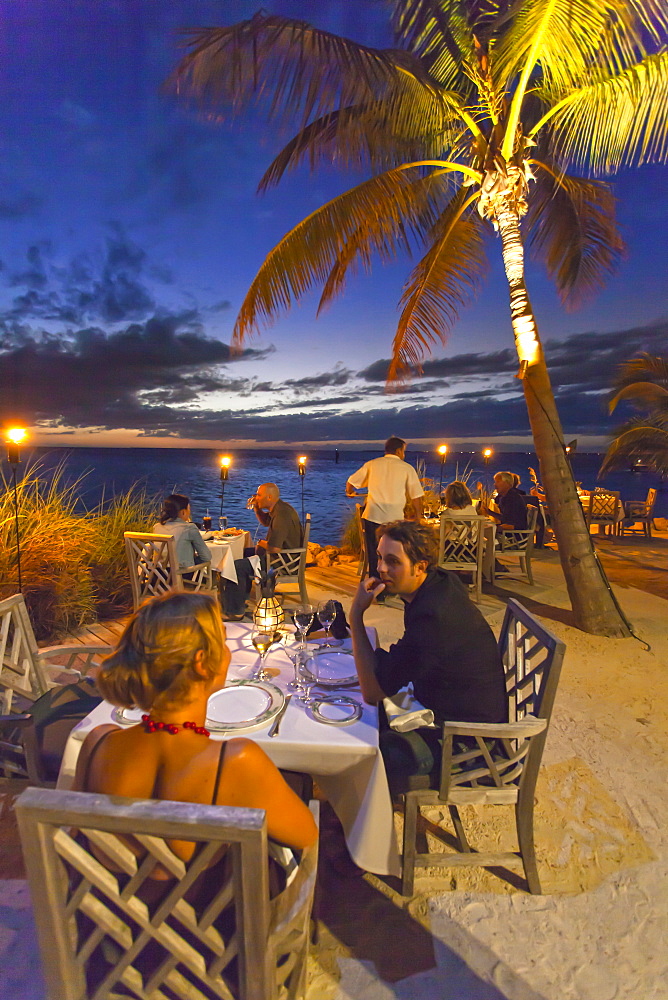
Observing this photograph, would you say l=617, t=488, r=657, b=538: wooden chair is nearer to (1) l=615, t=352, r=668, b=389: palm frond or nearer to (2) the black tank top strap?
(1) l=615, t=352, r=668, b=389: palm frond

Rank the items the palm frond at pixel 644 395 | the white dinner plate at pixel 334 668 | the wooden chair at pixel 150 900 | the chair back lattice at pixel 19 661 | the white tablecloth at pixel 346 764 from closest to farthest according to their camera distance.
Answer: the wooden chair at pixel 150 900 → the white tablecloth at pixel 346 764 → the white dinner plate at pixel 334 668 → the chair back lattice at pixel 19 661 → the palm frond at pixel 644 395

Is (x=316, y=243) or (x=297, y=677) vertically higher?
(x=316, y=243)

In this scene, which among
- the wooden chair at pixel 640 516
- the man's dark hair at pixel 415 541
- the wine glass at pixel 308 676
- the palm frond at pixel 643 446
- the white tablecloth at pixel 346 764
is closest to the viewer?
the white tablecloth at pixel 346 764

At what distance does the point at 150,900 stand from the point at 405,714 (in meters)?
→ 1.00

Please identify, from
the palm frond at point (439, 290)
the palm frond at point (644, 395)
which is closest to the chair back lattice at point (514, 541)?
the palm frond at point (439, 290)

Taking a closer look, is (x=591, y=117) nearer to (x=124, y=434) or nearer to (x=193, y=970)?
(x=193, y=970)

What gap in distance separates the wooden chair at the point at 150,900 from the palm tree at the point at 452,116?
456 centimetres

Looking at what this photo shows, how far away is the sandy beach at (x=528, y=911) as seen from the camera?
64.6 inches

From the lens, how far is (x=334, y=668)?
2150 mm

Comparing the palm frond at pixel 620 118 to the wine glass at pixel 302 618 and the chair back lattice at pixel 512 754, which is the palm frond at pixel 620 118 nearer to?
the chair back lattice at pixel 512 754

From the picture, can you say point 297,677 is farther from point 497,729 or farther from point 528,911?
point 528,911

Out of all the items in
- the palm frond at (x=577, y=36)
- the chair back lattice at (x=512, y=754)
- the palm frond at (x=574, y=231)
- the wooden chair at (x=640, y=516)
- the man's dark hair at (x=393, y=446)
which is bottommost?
the wooden chair at (x=640, y=516)

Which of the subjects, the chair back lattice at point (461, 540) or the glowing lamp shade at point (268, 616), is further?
the chair back lattice at point (461, 540)

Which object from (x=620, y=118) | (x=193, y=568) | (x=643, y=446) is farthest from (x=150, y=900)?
(x=643, y=446)
